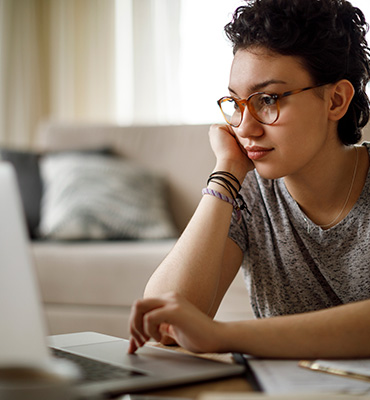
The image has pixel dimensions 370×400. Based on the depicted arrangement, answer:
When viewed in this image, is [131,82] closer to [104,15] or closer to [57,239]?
[104,15]

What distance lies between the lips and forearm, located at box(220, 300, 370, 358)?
0.46 meters

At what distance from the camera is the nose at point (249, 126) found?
1.20 meters

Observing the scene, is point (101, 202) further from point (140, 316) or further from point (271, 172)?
point (140, 316)

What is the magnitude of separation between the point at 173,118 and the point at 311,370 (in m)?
3.41

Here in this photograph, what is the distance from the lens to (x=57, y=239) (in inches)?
104

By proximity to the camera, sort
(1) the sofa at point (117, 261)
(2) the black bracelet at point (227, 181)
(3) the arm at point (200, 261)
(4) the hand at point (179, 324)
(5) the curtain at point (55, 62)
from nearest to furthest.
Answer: (4) the hand at point (179, 324), (3) the arm at point (200, 261), (2) the black bracelet at point (227, 181), (1) the sofa at point (117, 261), (5) the curtain at point (55, 62)

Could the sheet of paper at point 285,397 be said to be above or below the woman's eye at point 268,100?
below

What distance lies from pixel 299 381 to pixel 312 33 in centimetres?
78

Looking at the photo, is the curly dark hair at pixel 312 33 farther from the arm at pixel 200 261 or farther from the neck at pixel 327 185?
the arm at pixel 200 261

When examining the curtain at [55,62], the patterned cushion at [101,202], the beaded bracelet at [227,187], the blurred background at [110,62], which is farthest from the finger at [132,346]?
the curtain at [55,62]

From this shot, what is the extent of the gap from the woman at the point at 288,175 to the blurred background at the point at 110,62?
2.58 metres

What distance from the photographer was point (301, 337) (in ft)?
2.66

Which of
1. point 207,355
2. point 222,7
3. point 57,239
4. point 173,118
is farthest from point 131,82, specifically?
point 207,355

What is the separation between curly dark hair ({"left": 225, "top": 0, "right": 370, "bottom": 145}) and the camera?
3.93ft
